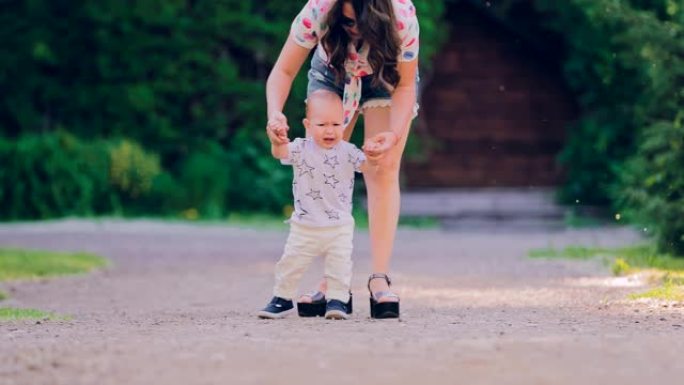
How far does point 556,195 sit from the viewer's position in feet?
82.0

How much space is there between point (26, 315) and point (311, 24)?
2.52 m

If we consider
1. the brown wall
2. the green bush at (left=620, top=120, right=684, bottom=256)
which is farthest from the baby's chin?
the brown wall

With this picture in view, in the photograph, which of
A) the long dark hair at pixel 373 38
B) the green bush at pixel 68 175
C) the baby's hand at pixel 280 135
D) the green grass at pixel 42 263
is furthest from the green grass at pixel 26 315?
the green bush at pixel 68 175

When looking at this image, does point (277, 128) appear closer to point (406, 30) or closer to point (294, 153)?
point (294, 153)

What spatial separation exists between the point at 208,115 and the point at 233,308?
49.1ft

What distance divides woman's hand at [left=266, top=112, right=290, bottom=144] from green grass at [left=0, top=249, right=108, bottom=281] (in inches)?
231

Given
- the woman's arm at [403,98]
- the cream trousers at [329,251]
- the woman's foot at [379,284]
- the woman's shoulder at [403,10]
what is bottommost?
the woman's foot at [379,284]

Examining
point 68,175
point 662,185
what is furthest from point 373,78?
point 68,175

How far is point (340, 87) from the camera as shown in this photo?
7.87 m

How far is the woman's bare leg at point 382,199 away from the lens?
25.8ft

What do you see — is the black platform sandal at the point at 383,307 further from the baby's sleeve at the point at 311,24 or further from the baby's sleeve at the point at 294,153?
the baby's sleeve at the point at 311,24

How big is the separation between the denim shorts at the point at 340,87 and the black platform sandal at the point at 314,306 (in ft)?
3.43

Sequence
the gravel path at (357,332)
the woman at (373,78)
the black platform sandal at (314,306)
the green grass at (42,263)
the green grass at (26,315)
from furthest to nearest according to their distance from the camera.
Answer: the green grass at (42,263) → the green grass at (26,315) → the black platform sandal at (314,306) → the woman at (373,78) → the gravel path at (357,332)

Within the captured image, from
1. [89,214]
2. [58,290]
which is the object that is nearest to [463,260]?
[58,290]
